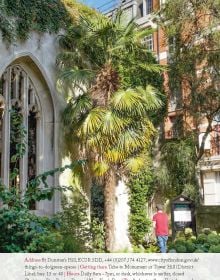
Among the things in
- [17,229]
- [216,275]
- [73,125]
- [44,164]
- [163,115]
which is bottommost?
[216,275]

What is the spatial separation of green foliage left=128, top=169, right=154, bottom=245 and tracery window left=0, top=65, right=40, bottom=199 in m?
3.55

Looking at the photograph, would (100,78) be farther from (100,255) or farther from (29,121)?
(100,255)

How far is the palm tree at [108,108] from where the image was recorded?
415 inches

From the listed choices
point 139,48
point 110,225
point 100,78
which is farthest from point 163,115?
point 110,225

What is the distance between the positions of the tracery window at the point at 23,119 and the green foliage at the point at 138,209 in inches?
140

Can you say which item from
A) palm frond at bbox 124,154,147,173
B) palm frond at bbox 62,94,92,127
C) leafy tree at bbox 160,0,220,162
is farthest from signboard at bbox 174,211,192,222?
leafy tree at bbox 160,0,220,162

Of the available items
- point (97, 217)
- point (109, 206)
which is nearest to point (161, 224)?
point (109, 206)

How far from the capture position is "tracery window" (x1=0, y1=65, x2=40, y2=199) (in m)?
10.5

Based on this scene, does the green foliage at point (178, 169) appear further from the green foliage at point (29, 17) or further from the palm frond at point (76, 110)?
the green foliage at point (29, 17)

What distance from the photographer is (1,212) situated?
320 cm

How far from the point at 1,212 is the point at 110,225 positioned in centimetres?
787

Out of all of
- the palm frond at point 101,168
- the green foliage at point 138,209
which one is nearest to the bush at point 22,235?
the palm frond at point 101,168

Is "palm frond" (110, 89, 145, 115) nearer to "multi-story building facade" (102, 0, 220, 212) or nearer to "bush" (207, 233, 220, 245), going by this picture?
"bush" (207, 233, 220, 245)

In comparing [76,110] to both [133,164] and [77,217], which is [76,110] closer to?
[133,164]
